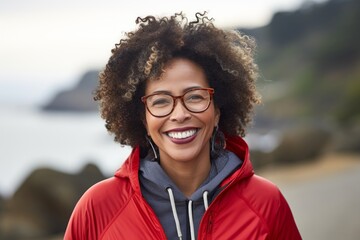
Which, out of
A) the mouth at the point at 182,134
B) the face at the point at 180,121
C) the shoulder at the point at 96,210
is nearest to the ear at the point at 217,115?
the face at the point at 180,121

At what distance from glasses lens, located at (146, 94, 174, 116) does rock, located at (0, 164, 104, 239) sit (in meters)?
9.52

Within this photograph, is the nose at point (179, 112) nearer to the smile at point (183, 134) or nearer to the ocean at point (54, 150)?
the smile at point (183, 134)

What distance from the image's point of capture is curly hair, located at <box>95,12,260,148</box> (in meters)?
2.69

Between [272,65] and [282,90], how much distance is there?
470 centimetres

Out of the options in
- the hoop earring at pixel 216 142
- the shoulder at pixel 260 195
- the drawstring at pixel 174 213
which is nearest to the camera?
the drawstring at pixel 174 213

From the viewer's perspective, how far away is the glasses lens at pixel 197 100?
262 cm

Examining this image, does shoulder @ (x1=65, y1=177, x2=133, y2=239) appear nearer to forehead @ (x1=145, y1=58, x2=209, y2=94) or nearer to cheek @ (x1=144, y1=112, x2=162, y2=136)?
cheek @ (x1=144, y1=112, x2=162, y2=136)

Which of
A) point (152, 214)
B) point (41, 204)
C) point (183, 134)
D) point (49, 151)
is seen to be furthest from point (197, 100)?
point (49, 151)

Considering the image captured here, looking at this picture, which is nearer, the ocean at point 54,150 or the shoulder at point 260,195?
the shoulder at point 260,195

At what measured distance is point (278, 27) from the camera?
217 feet

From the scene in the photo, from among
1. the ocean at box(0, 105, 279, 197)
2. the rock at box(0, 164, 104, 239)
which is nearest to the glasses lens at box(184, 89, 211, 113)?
the rock at box(0, 164, 104, 239)

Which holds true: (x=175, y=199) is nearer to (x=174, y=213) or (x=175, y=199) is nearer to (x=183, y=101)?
(x=174, y=213)

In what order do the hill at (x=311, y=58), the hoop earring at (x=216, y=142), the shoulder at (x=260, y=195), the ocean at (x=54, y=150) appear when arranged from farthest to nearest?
the hill at (x=311, y=58) < the ocean at (x=54, y=150) < the hoop earring at (x=216, y=142) < the shoulder at (x=260, y=195)

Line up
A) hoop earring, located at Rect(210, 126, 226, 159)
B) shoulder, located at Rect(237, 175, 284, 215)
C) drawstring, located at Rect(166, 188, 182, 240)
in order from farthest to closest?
hoop earring, located at Rect(210, 126, 226, 159) < shoulder, located at Rect(237, 175, 284, 215) < drawstring, located at Rect(166, 188, 182, 240)
